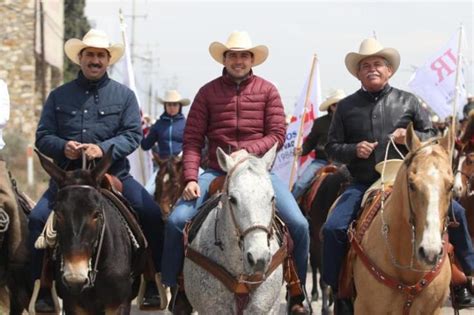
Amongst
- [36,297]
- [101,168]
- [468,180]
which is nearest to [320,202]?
[468,180]

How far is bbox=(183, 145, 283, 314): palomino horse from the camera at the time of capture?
23.1 ft

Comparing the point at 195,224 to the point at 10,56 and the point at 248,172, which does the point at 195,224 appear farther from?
the point at 10,56

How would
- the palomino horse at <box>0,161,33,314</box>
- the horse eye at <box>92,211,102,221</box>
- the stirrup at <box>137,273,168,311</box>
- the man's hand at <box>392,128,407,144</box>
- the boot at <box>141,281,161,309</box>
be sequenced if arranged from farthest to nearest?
1. the palomino horse at <box>0,161,33,314</box>
2. the boot at <box>141,281,161,309</box>
3. the stirrup at <box>137,273,168,311</box>
4. the man's hand at <box>392,128,407,144</box>
5. the horse eye at <box>92,211,102,221</box>

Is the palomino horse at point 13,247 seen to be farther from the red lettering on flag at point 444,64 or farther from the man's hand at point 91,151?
the red lettering on flag at point 444,64

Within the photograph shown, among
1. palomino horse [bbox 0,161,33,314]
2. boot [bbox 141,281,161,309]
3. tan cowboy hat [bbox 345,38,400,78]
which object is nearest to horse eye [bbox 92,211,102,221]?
boot [bbox 141,281,161,309]

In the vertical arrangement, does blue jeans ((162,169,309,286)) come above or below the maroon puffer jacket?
below

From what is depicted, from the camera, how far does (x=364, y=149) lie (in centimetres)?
862

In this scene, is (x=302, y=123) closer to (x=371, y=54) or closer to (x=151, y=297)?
(x=371, y=54)

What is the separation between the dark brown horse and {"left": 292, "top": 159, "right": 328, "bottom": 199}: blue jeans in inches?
7.6

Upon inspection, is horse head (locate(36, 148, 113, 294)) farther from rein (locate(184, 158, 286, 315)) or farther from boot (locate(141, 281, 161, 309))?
boot (locate(141, 281, 161, 309))

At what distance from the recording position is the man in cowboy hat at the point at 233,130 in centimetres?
850

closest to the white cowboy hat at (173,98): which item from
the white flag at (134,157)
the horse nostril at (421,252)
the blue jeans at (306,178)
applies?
the white flag at (134,157)

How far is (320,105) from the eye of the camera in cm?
1606

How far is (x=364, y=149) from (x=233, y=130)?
1167mm
